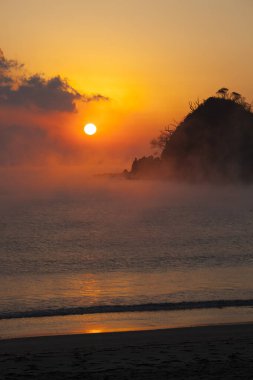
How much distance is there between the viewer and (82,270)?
1201 inches

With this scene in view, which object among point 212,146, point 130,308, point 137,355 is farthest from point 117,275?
point 212,146

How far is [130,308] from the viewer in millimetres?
18359

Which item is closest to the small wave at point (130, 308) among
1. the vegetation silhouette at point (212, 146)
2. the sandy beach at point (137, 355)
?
the sandy beach at point (137, 355)

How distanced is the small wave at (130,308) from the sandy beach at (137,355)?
11.0 feet

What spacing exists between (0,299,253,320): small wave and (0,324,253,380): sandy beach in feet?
11.0

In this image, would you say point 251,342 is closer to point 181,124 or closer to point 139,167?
point 181,124

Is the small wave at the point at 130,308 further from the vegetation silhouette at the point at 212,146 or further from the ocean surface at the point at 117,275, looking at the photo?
the vegetation silhouette at the point at 212,146

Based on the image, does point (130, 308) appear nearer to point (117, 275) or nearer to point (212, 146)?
point (117, 275)

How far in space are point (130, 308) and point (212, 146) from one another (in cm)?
14258

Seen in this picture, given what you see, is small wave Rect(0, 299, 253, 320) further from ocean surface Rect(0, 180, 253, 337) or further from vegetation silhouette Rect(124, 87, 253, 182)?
vegetation silhouette Rect(124, 87, 253, 182)

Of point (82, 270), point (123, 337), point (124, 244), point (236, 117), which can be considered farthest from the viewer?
point (236, 117)

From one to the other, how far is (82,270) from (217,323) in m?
15.3

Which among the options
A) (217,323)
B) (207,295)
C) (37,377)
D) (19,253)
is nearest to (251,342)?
(217,323)

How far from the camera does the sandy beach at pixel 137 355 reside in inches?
429
